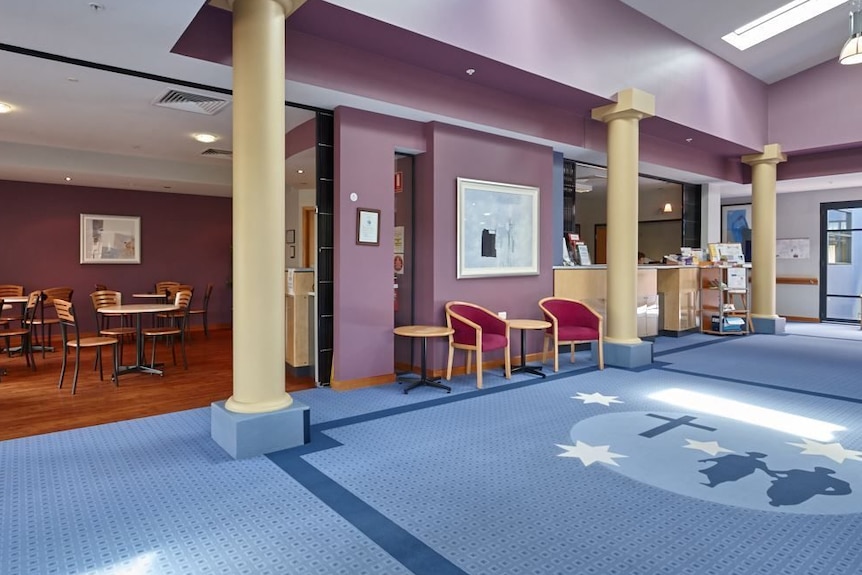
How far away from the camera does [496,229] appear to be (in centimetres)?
635

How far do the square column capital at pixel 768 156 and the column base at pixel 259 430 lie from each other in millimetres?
9074

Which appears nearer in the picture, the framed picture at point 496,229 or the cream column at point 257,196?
the cream column at point 257,196

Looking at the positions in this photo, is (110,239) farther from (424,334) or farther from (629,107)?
(629,107)

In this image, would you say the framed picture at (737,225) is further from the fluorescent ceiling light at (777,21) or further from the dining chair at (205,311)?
the dining chair at (205,311)

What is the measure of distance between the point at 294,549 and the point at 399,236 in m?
4.19

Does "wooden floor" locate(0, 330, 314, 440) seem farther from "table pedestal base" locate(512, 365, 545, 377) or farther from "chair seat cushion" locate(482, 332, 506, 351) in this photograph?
"table pedestal base" locate(512, 365, 545, 377)

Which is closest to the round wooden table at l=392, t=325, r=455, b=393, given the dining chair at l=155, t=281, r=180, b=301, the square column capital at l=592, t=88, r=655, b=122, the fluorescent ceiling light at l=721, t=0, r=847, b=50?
the square column capital at l=592, t=88, r=655, b=122

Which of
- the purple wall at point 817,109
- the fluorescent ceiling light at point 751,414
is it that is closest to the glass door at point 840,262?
the purple wall at point 817,109

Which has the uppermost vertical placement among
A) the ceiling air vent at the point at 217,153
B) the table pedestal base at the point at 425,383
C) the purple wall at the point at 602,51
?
the purple wall at the point at 602,51

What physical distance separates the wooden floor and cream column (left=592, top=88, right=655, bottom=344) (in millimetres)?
3829

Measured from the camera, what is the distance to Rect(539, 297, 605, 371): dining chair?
6141 mm

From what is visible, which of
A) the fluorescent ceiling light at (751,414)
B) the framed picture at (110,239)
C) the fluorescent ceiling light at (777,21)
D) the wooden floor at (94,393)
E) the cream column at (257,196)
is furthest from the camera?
the framed picture at (110,239)

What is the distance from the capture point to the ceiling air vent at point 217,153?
304 inches

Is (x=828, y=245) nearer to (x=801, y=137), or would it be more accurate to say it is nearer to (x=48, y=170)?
(x=801, y=137)
